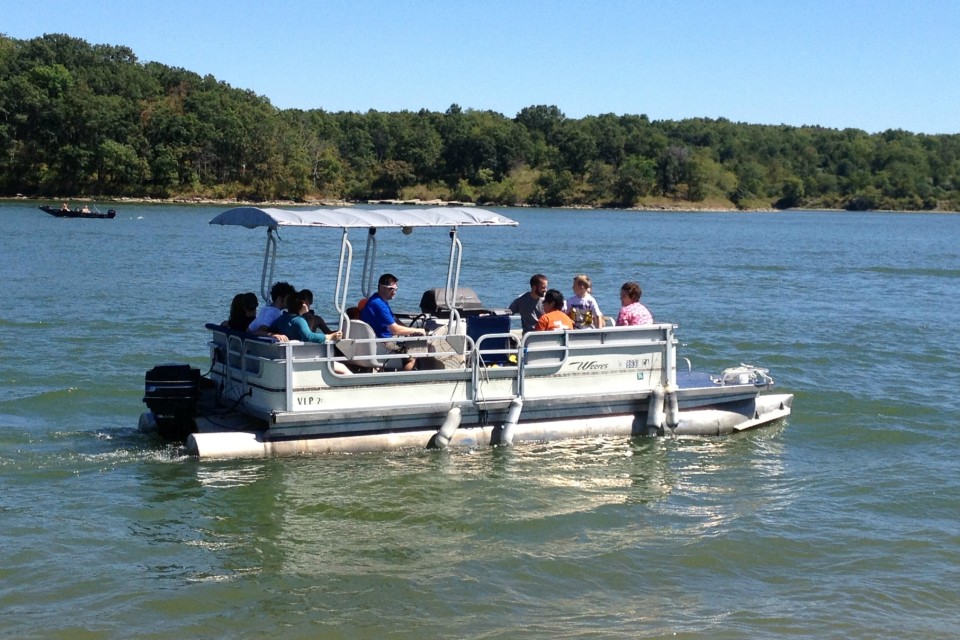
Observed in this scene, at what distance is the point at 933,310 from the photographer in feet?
104

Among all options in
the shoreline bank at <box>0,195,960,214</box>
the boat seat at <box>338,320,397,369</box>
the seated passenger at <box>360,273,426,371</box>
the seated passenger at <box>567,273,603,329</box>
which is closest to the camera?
the boat seat at <box>338,320,397,369</box>

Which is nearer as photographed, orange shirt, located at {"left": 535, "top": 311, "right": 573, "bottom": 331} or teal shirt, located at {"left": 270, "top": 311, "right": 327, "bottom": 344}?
teal shirt, located at {"left": 270, "top": 311, "right": 327, "bottom": 344}

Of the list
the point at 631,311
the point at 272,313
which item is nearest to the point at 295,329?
the point at 272,313

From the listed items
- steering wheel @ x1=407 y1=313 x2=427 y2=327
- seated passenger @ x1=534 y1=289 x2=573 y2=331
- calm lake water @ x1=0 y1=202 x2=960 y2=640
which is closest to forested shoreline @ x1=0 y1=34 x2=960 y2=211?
calm lake water @ x1=0 y1=202 x2=960 y2=640

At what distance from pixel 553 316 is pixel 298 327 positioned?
3.05 metres

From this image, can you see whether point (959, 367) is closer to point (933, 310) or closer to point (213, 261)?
point (933, 310)

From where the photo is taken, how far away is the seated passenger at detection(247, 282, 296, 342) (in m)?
12.8

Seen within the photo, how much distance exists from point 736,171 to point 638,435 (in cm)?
16106

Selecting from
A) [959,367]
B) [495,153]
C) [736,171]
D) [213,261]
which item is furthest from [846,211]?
[959,367]

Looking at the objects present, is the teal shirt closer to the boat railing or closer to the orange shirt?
the boat railing

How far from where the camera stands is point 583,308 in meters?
14.4

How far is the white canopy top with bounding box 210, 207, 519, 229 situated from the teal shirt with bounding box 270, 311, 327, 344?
3.21ft

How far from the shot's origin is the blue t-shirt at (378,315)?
1310cm

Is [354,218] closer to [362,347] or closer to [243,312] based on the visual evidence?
[362,347]
